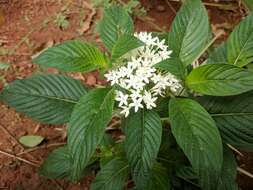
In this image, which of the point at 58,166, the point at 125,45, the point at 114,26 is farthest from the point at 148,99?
the point at 58,166

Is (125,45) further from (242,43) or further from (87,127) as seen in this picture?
(242,43)

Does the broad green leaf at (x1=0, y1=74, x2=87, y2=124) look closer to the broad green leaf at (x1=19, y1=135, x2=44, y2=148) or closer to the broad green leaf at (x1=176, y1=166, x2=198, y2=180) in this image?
the broad green leaf at (x1=176, y1=166, x2=198, y2=180)

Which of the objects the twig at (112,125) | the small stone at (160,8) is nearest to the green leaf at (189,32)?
the twig at (112,125)

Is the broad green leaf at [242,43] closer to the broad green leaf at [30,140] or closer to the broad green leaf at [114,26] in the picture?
the broad green leaf at [114,26]

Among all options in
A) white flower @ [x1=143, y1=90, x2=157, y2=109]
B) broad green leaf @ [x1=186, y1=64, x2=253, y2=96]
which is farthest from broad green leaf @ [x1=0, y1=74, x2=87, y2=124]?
broad green leaf @ [x1=186, y1=64, x2=253, y2=96]

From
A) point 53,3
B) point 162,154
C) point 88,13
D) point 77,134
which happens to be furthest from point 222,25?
point 77,134

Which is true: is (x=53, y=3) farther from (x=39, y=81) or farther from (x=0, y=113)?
(x=39, y=81)
